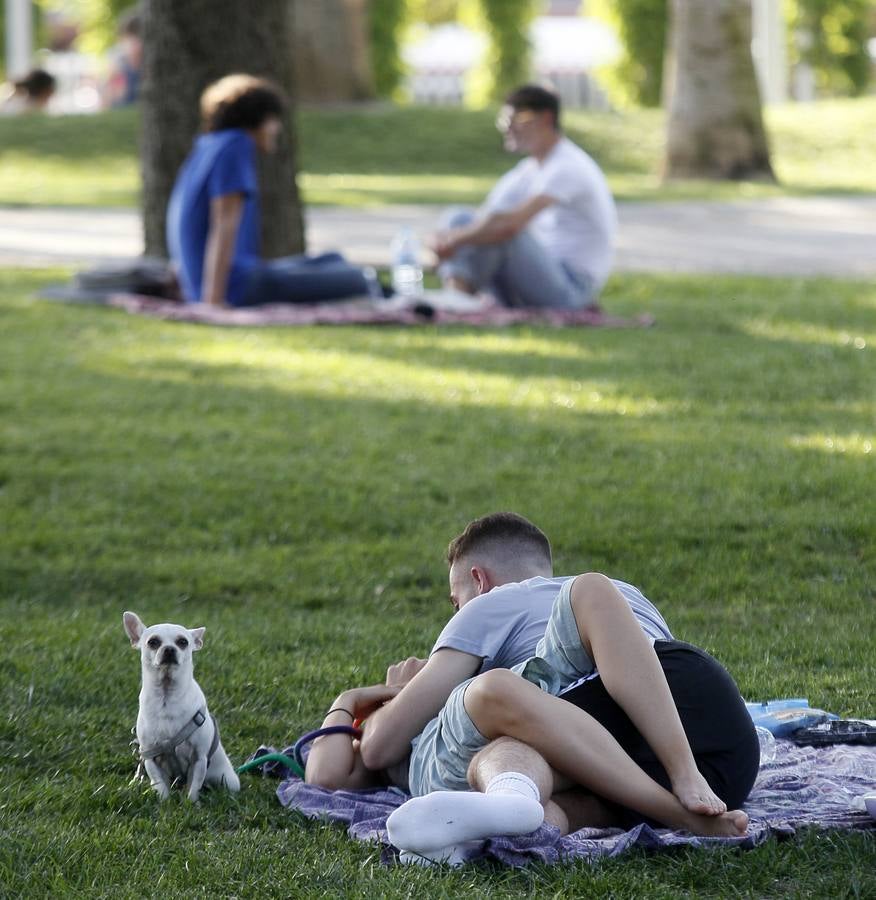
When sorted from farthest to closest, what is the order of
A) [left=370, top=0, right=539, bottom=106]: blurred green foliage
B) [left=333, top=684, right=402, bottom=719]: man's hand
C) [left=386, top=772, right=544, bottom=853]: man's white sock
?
1. [left=370, top=0, right=539, bottom=106]: blurred green foliage
2. [left=333, top=684, right=402, bottom=719]: man's hand
3. [left=386, top=772, right=544, bottom=853]: man's white sock

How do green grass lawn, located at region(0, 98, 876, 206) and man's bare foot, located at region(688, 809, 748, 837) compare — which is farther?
green grass lawn, located at region(0, 98, 876, 206)

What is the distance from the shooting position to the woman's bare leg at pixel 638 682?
3420 millimetres

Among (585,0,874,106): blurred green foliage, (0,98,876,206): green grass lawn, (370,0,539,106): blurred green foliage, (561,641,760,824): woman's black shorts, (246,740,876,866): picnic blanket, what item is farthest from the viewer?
(370,0,539,106): blurred green foliage

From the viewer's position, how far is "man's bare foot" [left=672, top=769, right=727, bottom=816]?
3.38 m

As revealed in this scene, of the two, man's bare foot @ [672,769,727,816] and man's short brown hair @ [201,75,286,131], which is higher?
man's short brown hair @ [201,75,286,131]

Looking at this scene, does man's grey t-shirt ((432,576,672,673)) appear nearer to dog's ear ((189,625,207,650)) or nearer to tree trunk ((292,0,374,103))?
dog's ear ((189,625,207,650))

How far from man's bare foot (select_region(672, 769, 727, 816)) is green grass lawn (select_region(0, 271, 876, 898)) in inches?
4.1

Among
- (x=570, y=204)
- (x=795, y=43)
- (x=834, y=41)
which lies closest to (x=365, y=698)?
(x=570, y=204)

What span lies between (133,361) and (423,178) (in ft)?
43.1

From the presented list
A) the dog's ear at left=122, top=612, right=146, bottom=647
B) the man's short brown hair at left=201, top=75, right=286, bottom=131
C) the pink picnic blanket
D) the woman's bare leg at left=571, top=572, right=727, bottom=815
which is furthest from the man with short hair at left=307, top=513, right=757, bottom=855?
the man's short brown hair at left=201, top=75, right=286, bottom=131

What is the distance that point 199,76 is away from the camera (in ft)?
39.0

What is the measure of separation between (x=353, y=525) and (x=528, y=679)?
2.84 m

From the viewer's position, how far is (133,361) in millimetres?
9227

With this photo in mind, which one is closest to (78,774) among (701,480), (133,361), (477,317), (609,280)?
(701,480)
